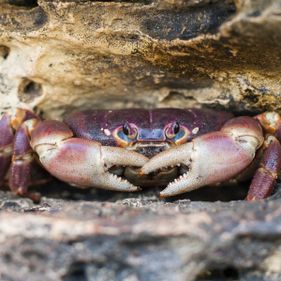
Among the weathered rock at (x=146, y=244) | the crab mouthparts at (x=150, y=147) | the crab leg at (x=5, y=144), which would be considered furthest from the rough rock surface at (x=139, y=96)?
the crab mouthparts at (x=150, y=147)

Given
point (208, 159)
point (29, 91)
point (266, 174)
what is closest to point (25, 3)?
point (29, 91)

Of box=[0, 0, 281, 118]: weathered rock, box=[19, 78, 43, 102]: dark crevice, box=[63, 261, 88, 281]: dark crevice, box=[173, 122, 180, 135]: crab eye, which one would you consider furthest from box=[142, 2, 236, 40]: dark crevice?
box=[63, 261, 88, 281]: dark crevice

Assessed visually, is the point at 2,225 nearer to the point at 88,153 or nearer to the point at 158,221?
the point at 158,221

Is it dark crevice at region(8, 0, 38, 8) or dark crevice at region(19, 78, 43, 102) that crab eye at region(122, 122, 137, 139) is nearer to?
dark crevice at region(19, 78, 43, 102)

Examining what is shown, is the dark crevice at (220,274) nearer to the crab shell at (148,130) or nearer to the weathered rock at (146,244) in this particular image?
the weathered rock at (146,244)

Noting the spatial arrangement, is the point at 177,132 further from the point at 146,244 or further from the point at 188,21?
the point at 146,244

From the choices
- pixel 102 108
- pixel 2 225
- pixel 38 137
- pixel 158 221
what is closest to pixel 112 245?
pixel 158 221
